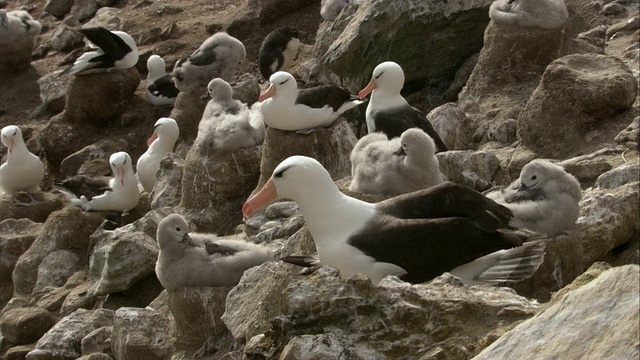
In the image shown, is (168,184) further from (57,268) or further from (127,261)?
(127,261)

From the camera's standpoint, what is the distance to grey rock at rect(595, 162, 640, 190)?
7539 mm

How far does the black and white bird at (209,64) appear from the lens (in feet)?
47.1

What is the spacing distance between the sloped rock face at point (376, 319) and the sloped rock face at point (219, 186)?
5842mm

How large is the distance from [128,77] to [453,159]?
8614mm

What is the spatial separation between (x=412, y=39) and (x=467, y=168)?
151 inches

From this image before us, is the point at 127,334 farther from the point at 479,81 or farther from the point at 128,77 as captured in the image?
the point at 128,77

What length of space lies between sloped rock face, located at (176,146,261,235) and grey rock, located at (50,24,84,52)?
1017cm

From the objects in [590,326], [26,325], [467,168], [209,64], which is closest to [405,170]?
[467,168]

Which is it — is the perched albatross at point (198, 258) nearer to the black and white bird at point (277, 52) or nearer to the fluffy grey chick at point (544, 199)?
the fluffy grey chick at point (544, 199)

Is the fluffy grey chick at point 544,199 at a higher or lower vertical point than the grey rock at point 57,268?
higher

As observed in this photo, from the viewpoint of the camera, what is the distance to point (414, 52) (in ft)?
40.6

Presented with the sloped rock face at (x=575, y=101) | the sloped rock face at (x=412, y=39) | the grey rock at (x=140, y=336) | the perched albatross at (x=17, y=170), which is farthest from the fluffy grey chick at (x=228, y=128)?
the perched albatross at (x=17, y=170)

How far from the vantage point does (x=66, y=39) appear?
66.0 feet

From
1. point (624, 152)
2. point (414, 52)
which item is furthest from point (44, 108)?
point (624, 152)
